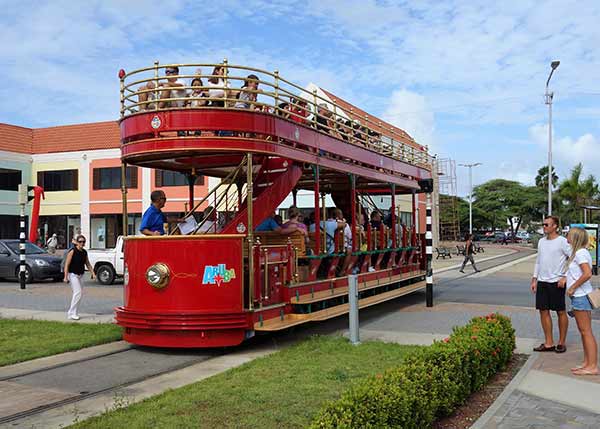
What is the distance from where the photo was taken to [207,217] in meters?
9.62

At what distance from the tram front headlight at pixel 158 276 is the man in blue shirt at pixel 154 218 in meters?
0.78

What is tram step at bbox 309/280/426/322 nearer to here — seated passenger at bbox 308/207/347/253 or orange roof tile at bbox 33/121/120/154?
seated passenger at bbox 308/207/347/253

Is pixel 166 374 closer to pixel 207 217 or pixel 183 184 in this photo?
pixel 207 217

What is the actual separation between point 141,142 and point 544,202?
229ft

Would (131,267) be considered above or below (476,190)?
Result: below

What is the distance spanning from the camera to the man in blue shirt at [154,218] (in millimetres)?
9225

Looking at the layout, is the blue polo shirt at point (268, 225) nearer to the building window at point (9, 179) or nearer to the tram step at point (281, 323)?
the tram step at point (281, 323)

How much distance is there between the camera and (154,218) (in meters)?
9.27

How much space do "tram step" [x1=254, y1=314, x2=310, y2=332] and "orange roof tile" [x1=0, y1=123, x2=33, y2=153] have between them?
33170 mm

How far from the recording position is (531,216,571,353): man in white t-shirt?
806 centimetres

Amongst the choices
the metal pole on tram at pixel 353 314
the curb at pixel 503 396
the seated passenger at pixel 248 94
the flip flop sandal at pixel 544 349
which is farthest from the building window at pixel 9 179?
the curb at pixel 503 396

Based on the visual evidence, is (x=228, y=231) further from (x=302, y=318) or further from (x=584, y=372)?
(x=584, y=372)

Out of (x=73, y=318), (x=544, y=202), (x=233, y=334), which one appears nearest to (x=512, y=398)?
(x=233, y=334)

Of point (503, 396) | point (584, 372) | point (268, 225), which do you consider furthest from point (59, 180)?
point (503, 396)
